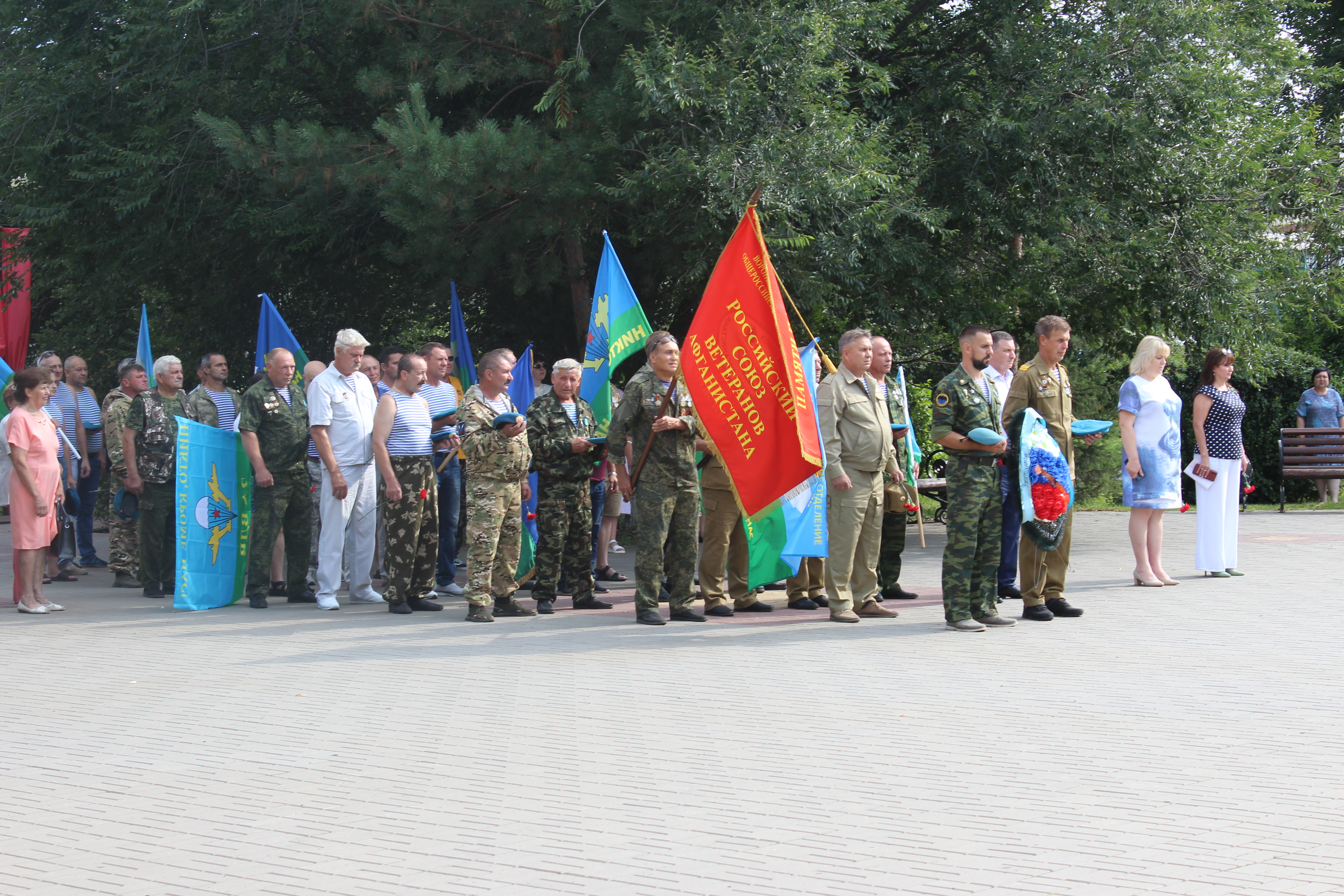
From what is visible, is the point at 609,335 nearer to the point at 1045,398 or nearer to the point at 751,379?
the point at 751,379

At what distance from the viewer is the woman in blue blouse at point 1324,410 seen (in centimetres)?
1819

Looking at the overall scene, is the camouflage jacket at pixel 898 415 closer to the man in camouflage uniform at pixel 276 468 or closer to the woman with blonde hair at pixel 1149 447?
the woman with blonde hair at pixel 1149 447

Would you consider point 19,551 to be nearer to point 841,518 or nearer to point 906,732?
point 841,518

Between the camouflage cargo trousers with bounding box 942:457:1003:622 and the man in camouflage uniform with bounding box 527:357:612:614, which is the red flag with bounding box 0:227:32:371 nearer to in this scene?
the man in camouflage uniform with bounding box 527:357:612:614

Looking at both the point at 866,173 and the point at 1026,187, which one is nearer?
the point at 866,173

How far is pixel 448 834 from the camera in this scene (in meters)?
4.09

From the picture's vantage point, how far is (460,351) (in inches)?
483

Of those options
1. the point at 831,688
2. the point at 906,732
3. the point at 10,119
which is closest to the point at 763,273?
the point at 831,688

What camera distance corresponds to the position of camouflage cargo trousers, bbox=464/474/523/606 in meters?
8.66

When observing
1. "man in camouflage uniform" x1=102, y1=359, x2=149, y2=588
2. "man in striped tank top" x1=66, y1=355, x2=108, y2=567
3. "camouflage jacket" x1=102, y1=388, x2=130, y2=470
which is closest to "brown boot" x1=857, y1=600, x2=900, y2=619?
"man in camouflage uniform" x1=102, y1=359, x2=149, y2=588

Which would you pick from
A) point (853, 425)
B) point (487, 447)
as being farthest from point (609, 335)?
point (853, 425)

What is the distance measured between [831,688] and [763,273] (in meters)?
3.13

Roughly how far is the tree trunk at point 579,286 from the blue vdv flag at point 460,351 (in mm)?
1310

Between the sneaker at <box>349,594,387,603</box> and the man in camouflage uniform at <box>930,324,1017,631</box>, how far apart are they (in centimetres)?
449
